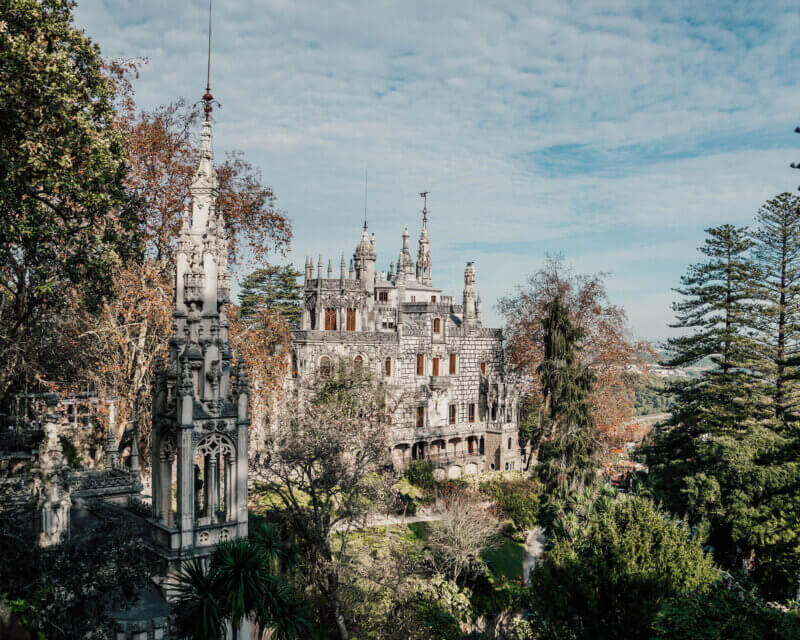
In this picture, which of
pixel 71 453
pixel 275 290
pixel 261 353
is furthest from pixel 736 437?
pixel 275 290

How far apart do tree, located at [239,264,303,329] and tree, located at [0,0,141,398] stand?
3786 cm

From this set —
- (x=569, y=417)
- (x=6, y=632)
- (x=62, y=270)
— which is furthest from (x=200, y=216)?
(x=569, y=417)

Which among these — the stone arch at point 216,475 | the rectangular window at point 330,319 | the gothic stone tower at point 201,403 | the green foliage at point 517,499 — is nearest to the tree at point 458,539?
the green foliage at point 517,499

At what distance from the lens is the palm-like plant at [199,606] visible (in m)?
8.39

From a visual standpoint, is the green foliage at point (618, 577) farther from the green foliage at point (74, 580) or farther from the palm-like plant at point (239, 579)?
the green foliage at point (74, 580)

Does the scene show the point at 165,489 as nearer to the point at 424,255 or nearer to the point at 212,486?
the point at 212,486

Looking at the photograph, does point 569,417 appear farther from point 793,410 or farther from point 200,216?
point 200,216

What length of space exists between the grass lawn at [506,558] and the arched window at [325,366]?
13602 millimetres

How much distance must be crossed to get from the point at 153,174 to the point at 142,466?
39.3ft

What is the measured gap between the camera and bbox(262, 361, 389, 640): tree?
1670 centimetres

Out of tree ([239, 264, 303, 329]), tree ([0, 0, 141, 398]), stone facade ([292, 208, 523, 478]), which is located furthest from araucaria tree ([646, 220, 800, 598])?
tree ([239, 264, 303, 329])

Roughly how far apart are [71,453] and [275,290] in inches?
1419

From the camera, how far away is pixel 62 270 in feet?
49.9

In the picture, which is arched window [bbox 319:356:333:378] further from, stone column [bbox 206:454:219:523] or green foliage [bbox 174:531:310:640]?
green foliage [bbox 174:531:310:640]
